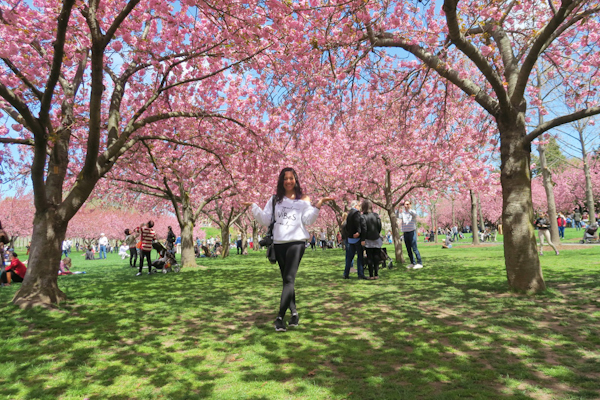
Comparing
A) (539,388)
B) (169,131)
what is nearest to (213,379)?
(539,388)

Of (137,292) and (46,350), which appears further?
(137,292)

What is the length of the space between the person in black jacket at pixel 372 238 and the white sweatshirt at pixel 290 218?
5567mm

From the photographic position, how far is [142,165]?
50.4 ft

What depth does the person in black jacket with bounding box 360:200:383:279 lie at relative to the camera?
10.2m

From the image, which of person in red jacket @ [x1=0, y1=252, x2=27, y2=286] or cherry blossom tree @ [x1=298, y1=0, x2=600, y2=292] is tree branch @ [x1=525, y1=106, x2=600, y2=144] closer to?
cherry blossom tree @ [x1=298, y1=0, x2=600, y2=292]

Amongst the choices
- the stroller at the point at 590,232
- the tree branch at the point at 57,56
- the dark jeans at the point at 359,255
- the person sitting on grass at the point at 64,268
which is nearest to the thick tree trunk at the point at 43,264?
the tree branch at the point at 57,56

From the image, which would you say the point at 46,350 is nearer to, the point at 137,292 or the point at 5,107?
the point at 137,292

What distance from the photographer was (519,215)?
652 cm

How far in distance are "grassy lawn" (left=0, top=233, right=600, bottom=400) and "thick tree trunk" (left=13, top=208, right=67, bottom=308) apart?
19.0 inches

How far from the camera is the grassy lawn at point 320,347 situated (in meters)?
3.06

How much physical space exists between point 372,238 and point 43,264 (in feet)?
25.3

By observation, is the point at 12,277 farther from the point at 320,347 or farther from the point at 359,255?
the point at 320,347

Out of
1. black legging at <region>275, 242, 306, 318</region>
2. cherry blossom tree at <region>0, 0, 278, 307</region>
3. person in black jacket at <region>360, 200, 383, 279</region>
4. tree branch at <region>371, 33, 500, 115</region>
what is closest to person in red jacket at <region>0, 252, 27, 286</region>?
cherry blossom tree at <region>0, 0, 278, 307</region>

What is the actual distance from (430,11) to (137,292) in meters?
10.2
